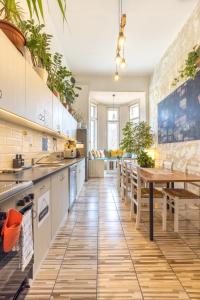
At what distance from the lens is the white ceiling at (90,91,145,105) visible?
8.37 m

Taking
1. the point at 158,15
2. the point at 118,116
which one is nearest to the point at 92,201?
the point at 158,15

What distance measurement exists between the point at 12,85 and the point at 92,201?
10.8 feet

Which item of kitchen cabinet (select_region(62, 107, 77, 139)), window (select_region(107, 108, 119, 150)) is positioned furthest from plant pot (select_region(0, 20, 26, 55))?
window (select_region(107, 108, 119, 150))

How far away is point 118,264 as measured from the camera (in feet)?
6.77

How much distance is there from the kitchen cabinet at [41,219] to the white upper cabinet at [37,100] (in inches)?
30.4

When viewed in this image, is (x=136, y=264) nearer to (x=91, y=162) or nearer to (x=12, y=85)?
(x=12, y=85)

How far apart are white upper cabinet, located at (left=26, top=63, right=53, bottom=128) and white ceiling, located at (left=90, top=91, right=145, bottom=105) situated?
17.7 feet

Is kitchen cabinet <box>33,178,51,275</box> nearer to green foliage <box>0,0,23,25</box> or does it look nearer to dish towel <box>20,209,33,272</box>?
dish towel <box>20,209,33,272</box>

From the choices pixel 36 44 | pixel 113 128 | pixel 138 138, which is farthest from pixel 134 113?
pixel 36 44

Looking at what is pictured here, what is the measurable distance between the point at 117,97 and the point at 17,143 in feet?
23.4

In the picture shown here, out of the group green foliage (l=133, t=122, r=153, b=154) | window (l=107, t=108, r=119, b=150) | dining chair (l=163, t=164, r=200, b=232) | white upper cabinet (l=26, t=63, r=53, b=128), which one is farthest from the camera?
window (l=107, t=108, r=119, b=150)

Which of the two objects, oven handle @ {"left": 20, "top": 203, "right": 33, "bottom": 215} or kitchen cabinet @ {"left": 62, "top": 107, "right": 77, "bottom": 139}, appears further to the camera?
kitchen cabinet @ {"left": 62, "top": 107, "right": 77, "bottom": 139}

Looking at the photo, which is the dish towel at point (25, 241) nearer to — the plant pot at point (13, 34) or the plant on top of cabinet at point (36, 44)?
the plant pot at point (13, 34)

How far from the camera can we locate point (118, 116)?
34.7ft
